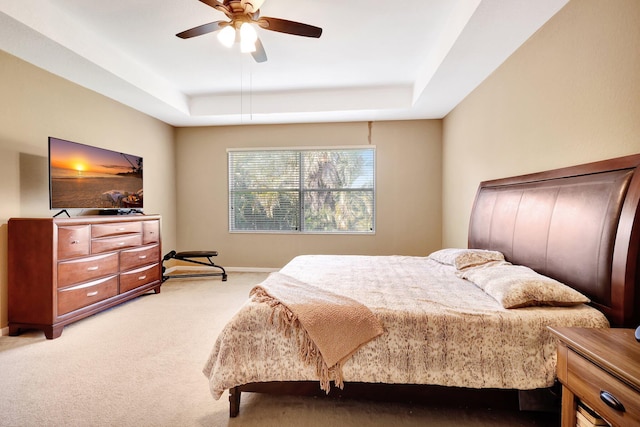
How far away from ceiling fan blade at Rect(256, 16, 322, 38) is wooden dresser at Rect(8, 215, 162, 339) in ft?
8.07

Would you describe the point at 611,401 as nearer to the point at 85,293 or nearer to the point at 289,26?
the point at 289,26

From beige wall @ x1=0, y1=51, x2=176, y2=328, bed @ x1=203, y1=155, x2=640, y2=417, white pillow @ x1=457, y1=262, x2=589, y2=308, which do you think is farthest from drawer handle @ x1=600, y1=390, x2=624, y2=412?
beige wall @ x1=0, y1=51, x2=176, y2=328

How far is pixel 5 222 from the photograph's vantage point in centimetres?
266

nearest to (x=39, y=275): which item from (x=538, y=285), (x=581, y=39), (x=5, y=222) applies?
(x=5, y=222)

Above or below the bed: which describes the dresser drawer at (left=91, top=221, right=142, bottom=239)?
above

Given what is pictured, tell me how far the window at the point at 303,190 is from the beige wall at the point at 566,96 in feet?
6.31

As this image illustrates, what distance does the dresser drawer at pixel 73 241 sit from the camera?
268cm

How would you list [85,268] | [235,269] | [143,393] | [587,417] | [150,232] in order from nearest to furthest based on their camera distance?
[587,417]
[143,393]
[85,268]
[150,232]
[235,269]

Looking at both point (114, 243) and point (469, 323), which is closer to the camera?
point (469, 323)

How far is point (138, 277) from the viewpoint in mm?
3629

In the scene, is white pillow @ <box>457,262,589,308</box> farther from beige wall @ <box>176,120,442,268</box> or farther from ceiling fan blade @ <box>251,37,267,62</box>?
beige wall @ <box>176,120,442,268</box>

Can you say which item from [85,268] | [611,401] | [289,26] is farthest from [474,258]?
[85,268]

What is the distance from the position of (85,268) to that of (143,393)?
1.69 metres

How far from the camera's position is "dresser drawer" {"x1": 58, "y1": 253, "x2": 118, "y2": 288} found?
2.70 m
